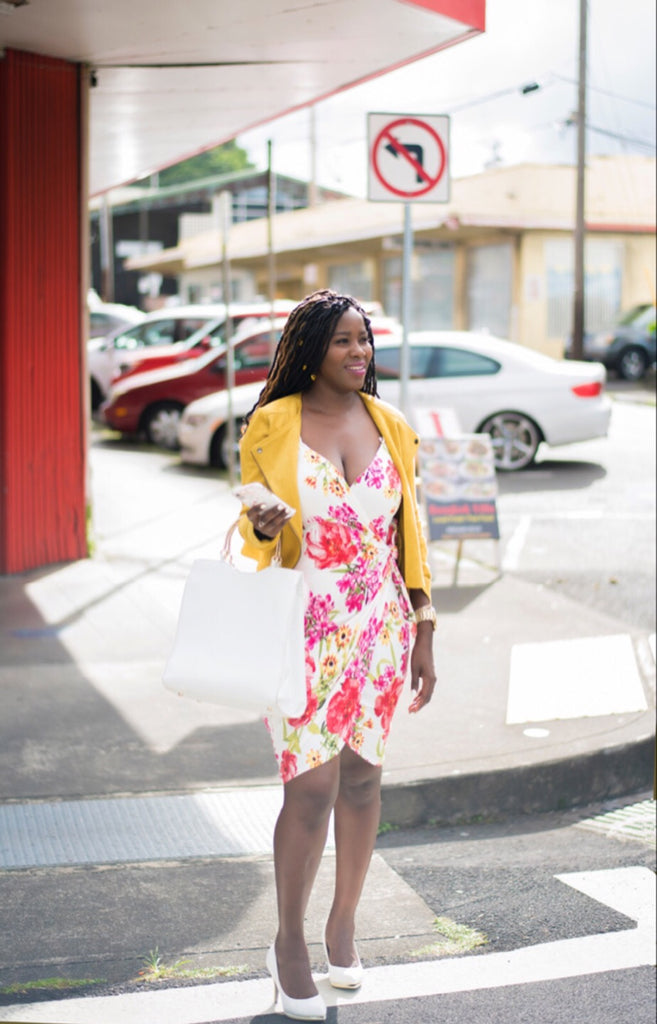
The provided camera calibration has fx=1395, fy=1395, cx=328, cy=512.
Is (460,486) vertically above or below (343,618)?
below

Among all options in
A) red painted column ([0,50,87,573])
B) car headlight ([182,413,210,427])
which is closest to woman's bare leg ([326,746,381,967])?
red painted column ([0,50,87,573])

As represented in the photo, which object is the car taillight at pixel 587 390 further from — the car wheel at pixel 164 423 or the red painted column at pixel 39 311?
the red painted column at pixel 39 311

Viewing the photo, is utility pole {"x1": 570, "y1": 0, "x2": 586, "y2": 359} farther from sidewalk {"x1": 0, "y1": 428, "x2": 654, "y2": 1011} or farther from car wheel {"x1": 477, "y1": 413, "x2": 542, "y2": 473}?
sidewalk {"x1": 0, "y1": 428, "x2": 654, "y2": 1011}

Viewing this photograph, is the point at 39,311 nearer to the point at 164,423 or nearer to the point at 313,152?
the point at 164,423

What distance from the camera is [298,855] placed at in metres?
3.46

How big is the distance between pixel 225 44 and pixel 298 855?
20.6 ft

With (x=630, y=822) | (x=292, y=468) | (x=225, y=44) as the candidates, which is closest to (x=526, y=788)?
(x=630, y=822)

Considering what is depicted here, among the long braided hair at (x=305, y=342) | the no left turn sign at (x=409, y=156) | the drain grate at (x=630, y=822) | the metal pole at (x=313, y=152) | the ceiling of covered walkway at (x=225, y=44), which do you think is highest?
the metal pole at (x=313, y=152)

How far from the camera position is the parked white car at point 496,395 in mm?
14836

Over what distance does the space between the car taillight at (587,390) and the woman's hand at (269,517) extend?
12.0m

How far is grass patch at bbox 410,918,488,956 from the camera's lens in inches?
152

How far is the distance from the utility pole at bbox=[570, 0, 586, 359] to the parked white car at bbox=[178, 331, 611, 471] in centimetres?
1265

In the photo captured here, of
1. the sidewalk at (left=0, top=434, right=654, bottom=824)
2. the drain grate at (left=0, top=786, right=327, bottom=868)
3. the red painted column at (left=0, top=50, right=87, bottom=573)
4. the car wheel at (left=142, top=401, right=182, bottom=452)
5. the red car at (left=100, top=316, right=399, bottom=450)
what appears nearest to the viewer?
the drain grate at (left=0, top=786, right=327, bottom=868)

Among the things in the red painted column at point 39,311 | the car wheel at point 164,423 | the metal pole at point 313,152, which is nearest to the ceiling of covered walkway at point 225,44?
the red painted column at point 39,311
